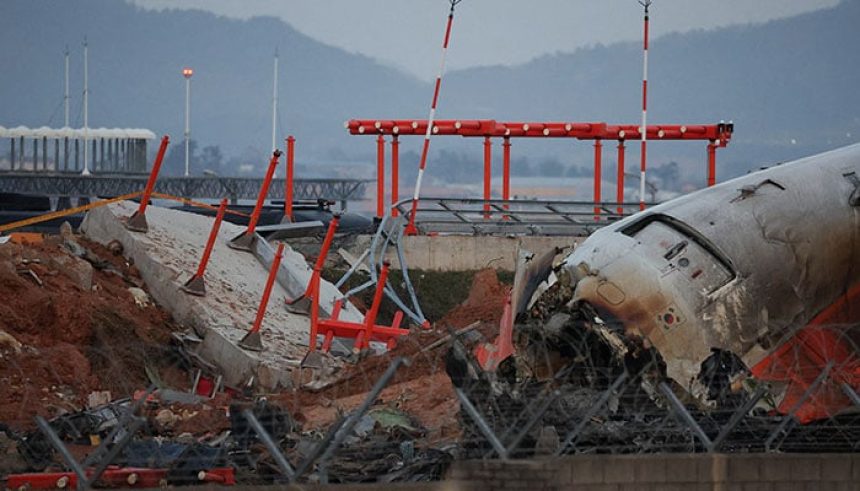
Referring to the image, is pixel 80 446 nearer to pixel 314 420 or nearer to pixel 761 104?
pixel 314 420

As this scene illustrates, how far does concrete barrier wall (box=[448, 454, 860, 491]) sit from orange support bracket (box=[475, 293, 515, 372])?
4.01 meters

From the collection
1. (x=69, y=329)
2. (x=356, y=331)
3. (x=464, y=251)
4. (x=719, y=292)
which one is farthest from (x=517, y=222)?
(x=719, y=292)

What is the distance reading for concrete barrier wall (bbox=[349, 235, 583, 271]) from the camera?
3066 cm

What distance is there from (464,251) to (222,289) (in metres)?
6.44

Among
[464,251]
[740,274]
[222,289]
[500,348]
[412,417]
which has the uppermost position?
[740,274]

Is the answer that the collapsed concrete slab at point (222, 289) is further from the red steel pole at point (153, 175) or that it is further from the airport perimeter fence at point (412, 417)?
the airport perimeter fence at point (412, 417)

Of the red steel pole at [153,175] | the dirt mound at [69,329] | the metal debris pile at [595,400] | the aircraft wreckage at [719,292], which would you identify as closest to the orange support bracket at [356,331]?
the dirt mound at [69,329]

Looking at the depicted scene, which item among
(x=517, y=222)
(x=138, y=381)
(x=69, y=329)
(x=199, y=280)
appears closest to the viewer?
(x=138, y=381)

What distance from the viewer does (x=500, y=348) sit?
17250mm

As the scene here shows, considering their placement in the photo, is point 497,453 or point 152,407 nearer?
point 497,453

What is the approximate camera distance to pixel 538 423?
1231 cm

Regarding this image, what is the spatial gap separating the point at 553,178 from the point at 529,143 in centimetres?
5635

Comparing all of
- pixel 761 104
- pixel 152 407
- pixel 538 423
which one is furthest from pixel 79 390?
pixel 761 104

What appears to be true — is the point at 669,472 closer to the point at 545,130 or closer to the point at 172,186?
the point at 545,130
